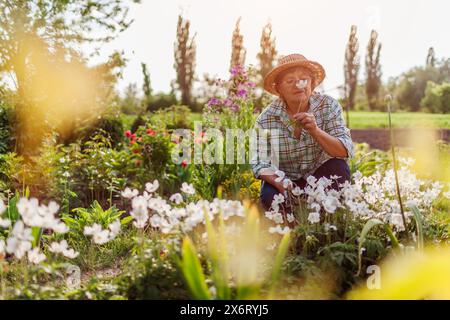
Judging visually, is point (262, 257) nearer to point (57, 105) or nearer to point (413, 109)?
point (57, 105)

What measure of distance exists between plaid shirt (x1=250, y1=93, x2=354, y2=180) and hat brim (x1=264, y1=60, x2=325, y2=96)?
188 mm

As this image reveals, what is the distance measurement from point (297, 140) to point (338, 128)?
0.34 m

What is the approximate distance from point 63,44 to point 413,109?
8602mm

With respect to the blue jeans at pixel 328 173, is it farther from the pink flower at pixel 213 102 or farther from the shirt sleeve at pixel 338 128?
the pink flower at pixel 213 102

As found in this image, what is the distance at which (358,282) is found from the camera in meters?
1.99

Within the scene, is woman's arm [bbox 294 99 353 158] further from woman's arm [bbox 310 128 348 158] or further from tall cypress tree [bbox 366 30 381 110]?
tall cypress tree [bbox 366 30 381 110]

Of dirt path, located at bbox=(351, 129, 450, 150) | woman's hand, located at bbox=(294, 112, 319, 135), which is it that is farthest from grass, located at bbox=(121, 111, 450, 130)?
woman's hand, located at bbox=(294, 112, 319, 135)

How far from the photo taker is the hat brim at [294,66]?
321cm

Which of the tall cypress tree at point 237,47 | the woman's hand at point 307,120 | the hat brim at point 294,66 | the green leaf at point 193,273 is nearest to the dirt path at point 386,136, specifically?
the tall cypress tree at point 237,47

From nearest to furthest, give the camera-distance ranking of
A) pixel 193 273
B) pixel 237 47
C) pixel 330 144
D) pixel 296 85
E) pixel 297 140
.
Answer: pixel 193 273
pixel 330 144
pixel 296 85
pixel 297 140
pixel 237 47

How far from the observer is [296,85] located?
3.05 meters

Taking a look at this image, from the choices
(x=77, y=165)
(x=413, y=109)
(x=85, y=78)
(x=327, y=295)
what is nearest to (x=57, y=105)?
(x=85, y=78)

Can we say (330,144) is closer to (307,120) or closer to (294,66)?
(307,120)

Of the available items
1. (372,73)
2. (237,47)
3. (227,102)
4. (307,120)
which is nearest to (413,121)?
(237,47)
